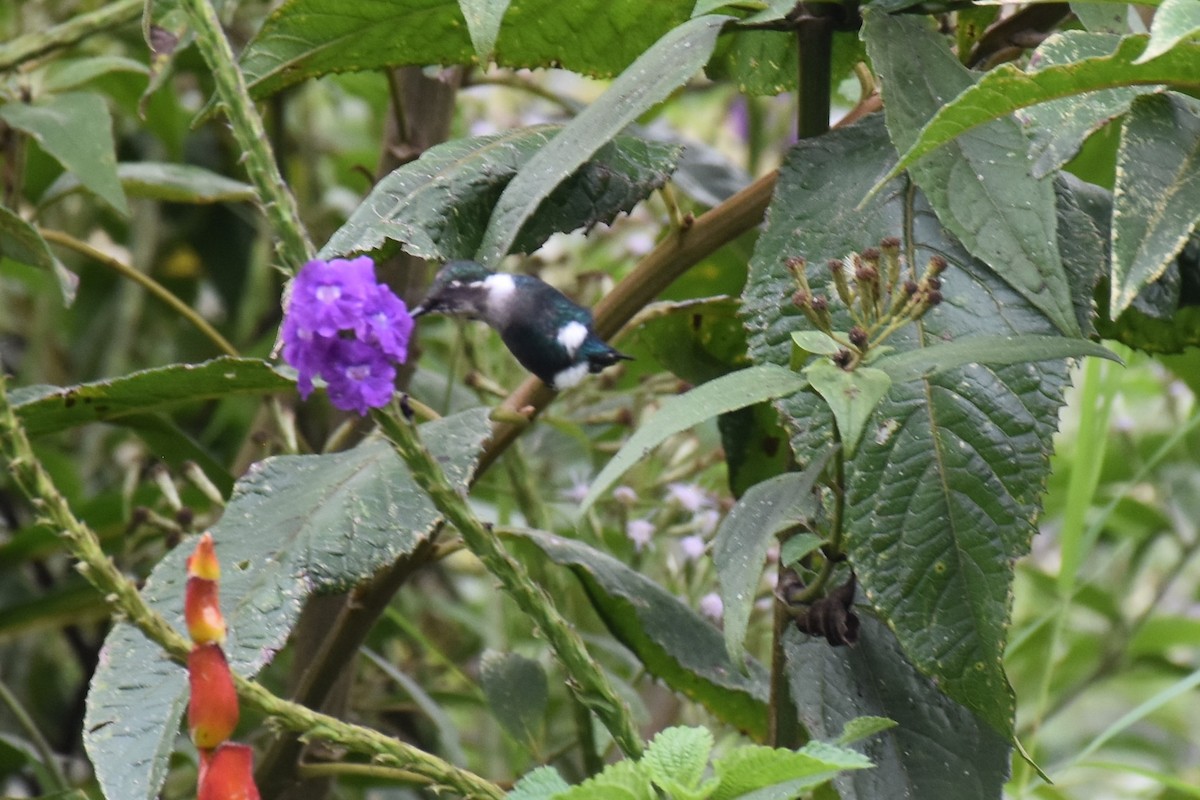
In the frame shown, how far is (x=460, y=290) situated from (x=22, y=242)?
0.38 metres

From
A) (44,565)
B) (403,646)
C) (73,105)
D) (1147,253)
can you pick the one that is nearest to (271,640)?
(1147,253)

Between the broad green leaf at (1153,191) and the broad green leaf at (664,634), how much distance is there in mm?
334

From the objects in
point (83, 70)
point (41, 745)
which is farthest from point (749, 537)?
point (83, 70)

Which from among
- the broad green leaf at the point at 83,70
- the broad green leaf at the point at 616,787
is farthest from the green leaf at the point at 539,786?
the broad green leaf at the point at 83,70

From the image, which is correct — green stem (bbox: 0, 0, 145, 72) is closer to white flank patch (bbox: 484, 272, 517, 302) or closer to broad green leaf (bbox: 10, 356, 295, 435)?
broad green leaf (bbox: 10, 356, 295, 435)

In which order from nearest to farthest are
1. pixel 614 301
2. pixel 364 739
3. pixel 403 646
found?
pixel 364 739 → pixel 614 301 → pixel 403 646

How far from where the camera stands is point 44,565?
1.40 metres

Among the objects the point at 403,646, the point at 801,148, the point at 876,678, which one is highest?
the point at 801,148

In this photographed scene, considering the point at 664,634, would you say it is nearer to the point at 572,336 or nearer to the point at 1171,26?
the point at 572,336

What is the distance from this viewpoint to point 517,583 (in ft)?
1.78

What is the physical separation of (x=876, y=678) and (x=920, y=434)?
13 cm

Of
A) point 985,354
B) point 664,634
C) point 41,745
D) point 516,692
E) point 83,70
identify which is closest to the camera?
point 985,354

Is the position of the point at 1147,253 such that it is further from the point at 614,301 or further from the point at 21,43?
the point at 21,43

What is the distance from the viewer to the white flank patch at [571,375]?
700 mm
